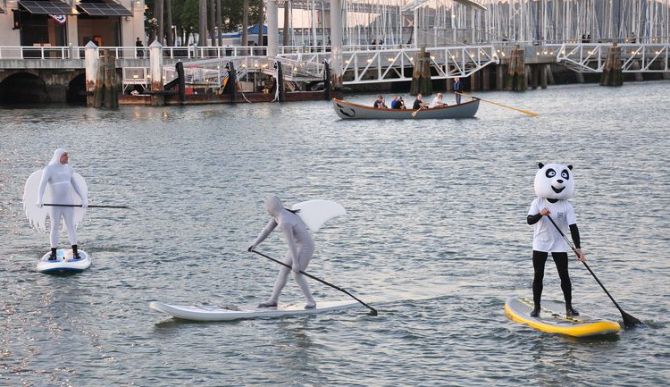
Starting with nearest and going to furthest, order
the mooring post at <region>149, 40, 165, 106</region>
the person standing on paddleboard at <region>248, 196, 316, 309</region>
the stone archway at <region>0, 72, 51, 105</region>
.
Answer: the person standing on paddleboard at <region>248, 196, 316, 309</region>, the mooring post at <region>149, 40, 165, 106</region>, the stone archway at <region>0, 72, 51, 105</region>

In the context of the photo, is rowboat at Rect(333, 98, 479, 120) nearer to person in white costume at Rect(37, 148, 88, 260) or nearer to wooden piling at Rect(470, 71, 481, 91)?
wooden piling at Rect(470, 71, 481, 91)

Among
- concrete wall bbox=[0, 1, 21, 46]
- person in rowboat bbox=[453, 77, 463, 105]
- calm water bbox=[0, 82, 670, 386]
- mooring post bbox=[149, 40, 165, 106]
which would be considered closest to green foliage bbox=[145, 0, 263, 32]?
concrete wall bbox=[0, 1, 21, 46]

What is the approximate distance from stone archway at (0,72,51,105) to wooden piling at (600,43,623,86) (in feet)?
148

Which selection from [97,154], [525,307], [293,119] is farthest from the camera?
[293,119]

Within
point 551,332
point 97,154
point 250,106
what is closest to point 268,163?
point 97,154

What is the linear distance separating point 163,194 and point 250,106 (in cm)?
4322

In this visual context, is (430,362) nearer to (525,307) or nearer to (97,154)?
(525,307)

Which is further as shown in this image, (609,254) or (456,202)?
(456,202)

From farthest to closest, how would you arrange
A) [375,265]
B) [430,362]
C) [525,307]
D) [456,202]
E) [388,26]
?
[388,26]
[456,202]
[375,265]
[525,307]
[430,362]

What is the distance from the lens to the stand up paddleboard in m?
18.6

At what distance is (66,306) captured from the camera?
21.3 m

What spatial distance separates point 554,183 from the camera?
17844 mm

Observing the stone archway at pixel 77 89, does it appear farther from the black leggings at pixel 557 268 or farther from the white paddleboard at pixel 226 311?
the black leggings at pixel 557 268

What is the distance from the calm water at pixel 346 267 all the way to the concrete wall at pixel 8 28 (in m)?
38.7
